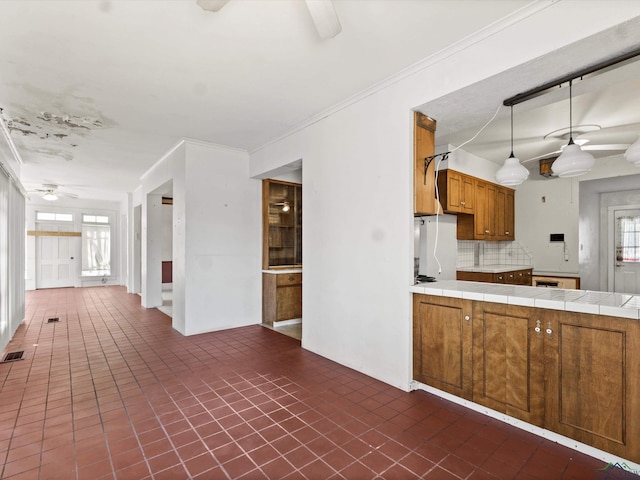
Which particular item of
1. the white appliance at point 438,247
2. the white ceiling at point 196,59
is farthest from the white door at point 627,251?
the white ceiling at point 196,59

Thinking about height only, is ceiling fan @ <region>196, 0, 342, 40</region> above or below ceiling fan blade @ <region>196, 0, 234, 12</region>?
below

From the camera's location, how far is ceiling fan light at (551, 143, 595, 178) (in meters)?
2.17

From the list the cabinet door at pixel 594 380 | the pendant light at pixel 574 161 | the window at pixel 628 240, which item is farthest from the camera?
the window at pixel 628 240

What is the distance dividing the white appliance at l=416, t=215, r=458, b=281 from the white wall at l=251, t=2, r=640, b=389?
3.66 ft

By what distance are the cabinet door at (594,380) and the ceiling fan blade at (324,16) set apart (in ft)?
7.48

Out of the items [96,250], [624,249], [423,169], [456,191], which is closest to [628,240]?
[624,249]

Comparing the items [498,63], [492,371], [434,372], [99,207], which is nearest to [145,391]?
[434,372]

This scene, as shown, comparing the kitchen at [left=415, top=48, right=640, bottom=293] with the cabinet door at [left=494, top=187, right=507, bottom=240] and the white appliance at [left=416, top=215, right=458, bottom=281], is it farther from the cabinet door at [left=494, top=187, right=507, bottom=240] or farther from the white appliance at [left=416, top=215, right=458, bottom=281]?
the cabinet door at [left=494, top=187, right=507, bottom=240]

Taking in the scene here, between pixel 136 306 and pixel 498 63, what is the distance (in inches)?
301

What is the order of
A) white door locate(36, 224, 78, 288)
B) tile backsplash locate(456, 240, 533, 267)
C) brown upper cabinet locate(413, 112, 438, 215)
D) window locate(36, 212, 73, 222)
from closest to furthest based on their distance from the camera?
1. brown upper cabinet locate(413, 112, 438, 215)
2. tile backsplash locate(456, 240, 533, 267)
3. white door locate(36, 224, 78, 288)
4. window locate(36, 212, 73, 222)

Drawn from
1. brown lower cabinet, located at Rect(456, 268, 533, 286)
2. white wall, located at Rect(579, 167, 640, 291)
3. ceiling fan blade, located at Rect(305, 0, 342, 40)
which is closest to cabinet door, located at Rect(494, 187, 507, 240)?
brown lower cabinet, located at Rect(456, 268, 533, 286)

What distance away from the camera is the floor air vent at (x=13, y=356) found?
12.0 ft

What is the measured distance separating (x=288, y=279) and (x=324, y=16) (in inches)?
158

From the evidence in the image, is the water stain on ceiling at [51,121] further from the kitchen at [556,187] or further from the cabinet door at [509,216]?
the cabinet door at [509,216]
